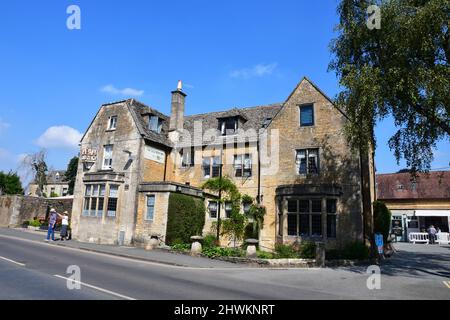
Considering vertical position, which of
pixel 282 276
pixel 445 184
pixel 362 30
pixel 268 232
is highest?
pixel 362 30

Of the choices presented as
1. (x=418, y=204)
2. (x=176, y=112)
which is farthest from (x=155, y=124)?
(x=418, y=204)

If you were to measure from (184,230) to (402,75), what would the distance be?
1659 centimetres

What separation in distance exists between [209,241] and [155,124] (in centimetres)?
1142

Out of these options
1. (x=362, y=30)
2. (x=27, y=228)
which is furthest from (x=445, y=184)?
(x=27, y=228)

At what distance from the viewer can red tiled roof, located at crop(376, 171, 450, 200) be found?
1581 inches

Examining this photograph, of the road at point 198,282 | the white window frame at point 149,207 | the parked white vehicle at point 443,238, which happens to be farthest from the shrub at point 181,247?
the parked white vehicle at point 443,238

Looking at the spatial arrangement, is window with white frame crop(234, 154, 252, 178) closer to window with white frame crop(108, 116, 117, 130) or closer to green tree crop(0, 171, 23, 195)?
window with white frame crop(108, 116, 117, 130)

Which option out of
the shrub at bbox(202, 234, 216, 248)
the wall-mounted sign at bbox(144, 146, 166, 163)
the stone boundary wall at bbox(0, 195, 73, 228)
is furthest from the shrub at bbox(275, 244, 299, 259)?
the stone boundary wall at bbox(0, 195, 73, 228)

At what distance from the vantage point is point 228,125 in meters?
28.9

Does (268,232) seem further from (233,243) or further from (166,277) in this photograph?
(166,277)

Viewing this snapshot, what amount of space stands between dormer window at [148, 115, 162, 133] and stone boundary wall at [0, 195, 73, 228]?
17.4 metres

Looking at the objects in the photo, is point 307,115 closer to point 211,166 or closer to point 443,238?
point 211,166

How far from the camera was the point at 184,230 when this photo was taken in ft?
80.8

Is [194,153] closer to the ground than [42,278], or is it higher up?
higher up
